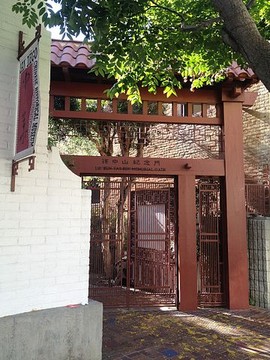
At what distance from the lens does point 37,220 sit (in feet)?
13.8

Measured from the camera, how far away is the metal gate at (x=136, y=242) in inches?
291

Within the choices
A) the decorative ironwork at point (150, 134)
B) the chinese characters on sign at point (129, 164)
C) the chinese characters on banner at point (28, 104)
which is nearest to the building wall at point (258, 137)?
the decorative ironwork at point (150, 134)

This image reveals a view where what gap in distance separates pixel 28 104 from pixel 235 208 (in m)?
4.99

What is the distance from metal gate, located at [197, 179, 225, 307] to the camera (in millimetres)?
7371

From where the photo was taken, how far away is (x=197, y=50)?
17.9 feet

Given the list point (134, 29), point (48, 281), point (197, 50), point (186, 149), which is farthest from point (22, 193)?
point (186, 149)

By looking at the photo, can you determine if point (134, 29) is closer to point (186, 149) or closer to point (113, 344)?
point (113, 344)

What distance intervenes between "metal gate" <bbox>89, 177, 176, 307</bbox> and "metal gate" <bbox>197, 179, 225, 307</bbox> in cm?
59

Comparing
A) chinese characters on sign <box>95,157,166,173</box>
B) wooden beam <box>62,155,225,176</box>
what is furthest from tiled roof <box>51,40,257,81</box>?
chinese characters on sign <box>95,157,166,173</box>

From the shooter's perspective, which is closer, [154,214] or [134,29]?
[134,29]

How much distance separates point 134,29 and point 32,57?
164cm

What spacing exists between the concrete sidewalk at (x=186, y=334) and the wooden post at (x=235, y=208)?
425 mm

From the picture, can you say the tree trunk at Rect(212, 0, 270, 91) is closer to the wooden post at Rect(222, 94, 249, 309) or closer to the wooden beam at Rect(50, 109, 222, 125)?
the wooden beam at Rect(50, 109, 222, 125)

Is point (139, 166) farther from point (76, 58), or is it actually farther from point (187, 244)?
point (76, 58)
